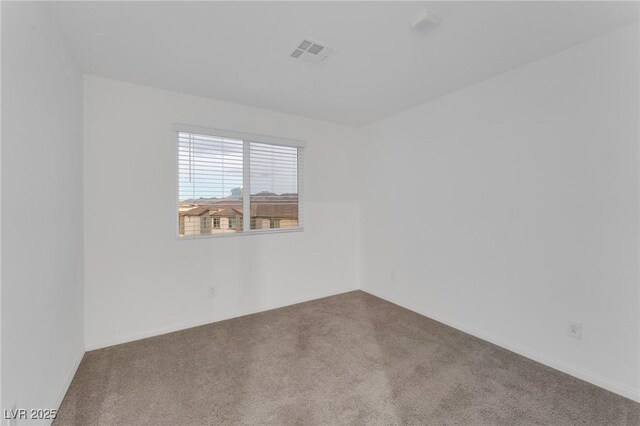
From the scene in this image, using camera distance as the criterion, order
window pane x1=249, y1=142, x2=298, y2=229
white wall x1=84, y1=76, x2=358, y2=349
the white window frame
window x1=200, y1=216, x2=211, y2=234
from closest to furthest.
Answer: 1. white wall x1=84, y1=76, x2=358, y2=349
2. the white window frame
3. window x1=200, y1=216, x2=211, y2=234
4. window pane x1=249, y1=142, x2=298, y2=229

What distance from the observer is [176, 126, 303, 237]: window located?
3008 mm

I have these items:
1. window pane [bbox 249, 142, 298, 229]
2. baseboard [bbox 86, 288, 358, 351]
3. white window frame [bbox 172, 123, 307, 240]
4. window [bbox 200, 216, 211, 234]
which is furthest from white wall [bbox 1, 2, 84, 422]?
window pane [bbox 249, 142, 298, 229]

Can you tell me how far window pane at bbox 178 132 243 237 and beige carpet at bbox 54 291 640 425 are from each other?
3.65 ft

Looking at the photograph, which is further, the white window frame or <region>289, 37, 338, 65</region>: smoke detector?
the white window frame

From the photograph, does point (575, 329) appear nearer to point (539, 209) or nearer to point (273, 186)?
point (539, 209)

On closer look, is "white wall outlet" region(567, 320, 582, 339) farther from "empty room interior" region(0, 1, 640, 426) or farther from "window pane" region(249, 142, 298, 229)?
"window pane" region(249, 142, 298, 229)

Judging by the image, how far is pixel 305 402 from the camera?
1839 mm

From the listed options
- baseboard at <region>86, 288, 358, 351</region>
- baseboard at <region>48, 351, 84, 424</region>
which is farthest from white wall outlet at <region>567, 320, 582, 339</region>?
baseboard at <region>48, 351, 84, 424</region>

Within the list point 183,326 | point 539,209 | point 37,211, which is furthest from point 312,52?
point 183,326

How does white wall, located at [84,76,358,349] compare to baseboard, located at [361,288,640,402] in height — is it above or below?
above

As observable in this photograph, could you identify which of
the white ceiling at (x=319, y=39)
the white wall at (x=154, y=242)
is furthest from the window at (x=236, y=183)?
the white ceiling at (x=319, y=39)

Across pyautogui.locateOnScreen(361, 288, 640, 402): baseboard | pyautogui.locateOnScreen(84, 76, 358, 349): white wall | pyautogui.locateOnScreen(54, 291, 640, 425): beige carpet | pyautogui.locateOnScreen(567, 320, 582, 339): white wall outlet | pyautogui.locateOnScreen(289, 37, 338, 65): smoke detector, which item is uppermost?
pyautogui.locateOnScreen(289, 37, 338, 65): smoke detector

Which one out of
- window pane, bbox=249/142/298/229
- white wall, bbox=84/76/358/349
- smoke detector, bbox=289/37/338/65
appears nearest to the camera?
smoke detector, bbox=289/37/338/65

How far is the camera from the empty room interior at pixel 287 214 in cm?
169
